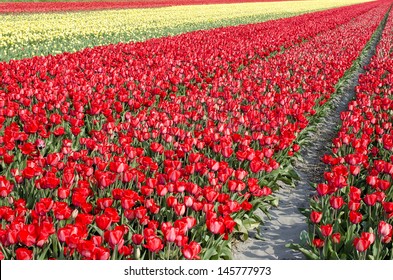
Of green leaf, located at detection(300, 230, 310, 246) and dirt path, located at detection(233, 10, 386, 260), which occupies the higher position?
green leaf, located at detection(300, 230, 310, 246)

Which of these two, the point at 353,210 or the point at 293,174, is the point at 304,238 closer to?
the point at 353,210

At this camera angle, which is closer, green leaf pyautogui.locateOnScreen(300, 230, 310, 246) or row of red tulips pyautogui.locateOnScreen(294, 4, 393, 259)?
row of red tulips pyautogui.locateOnScreen(294, 4, 393, 259)

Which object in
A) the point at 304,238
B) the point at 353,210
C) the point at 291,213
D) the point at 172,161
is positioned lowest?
the point at 291,213

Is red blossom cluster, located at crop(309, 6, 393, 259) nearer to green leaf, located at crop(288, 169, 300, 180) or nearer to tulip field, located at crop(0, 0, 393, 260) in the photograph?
tulip field, located at crop(0, 0, 393, 260)

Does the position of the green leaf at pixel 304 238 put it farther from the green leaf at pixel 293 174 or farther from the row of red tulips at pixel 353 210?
the green leaf at pixel 293 174

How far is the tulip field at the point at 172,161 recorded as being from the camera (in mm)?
3283

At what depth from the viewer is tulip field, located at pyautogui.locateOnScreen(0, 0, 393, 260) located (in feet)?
10.8

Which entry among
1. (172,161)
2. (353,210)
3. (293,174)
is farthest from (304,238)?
(293,174)

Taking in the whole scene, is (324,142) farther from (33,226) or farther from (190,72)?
(33,226)

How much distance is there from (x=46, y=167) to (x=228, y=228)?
81.7 inches

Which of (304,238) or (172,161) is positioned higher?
(172,161)

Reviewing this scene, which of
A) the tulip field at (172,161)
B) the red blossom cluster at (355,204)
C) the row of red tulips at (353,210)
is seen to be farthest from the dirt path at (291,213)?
the red blossom cluster at (355,204)

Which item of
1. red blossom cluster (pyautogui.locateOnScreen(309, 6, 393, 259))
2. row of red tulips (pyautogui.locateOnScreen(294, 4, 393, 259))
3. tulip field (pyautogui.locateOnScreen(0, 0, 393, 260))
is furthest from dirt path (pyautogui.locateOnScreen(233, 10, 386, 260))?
red blossom cluster (pyautogui.locateOnScreen(309, 6, 393, 259))

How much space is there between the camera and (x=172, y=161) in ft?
14.0
